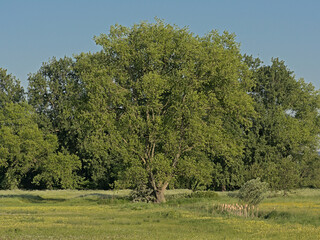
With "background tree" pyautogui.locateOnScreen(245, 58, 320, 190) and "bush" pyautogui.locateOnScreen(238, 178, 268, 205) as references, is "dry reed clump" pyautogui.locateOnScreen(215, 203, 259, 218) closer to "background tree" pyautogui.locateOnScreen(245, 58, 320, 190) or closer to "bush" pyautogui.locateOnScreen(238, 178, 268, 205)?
"bush" pyautogui.locateOnScreen(238, 178, 268, 205)

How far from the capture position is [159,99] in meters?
56.7

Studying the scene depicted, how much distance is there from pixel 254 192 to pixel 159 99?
1789cm

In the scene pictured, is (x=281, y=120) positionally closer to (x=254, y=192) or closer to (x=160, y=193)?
(x=160, y=193)

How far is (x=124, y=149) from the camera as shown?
179 feet

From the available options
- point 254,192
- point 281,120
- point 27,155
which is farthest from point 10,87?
point 254,192

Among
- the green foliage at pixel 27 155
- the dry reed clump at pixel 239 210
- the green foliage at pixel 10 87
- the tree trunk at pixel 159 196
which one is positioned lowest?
the dry reed clump at pixel 239 210

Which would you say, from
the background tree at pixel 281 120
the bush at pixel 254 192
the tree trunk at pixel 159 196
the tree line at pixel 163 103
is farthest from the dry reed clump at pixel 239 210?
the background tree at pixel 281 120

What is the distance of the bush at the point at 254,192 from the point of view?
4288 cm

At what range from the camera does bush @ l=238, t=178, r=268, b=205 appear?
141ft

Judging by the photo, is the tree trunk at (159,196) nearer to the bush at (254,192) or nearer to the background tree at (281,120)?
the bush at (254,192)

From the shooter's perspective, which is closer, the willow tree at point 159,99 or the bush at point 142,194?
the willow tree at point 159,99

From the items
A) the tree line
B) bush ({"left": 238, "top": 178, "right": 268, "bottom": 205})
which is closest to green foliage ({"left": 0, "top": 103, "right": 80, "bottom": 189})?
the tree line

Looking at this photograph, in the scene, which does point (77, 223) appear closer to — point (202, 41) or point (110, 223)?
point (110, 223)

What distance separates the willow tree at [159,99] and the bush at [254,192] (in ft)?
36.5
